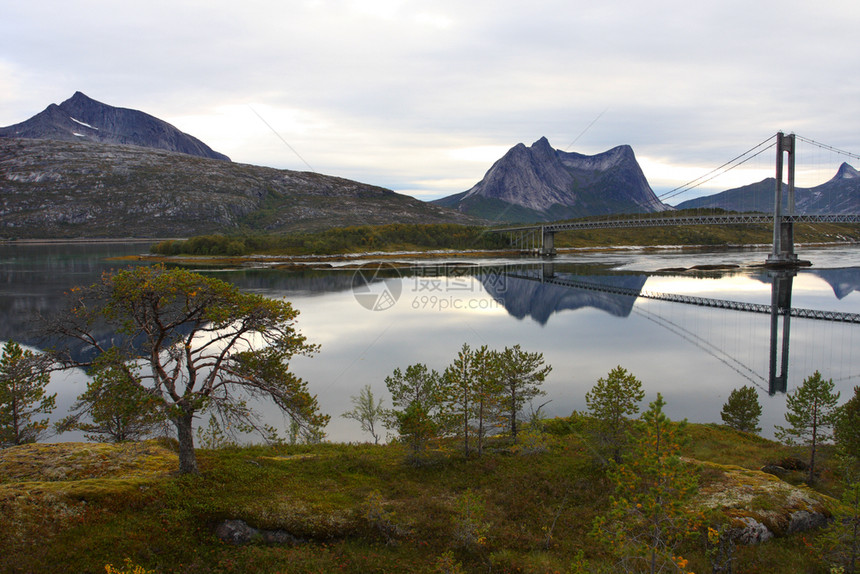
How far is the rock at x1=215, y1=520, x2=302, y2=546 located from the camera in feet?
46.1

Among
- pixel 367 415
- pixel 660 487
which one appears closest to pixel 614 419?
pixel 660 487

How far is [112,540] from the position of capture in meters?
12.8

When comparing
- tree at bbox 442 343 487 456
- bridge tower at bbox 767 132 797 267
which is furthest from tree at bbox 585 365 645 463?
bridge tower at bbox 767 132 797 267

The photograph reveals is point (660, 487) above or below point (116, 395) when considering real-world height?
below

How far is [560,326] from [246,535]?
4573 centimetres

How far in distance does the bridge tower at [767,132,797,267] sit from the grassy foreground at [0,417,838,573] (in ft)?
334

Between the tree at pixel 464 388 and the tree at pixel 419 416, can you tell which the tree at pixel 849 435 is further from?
the tree at pixel 419 416

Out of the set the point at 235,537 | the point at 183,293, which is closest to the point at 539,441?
the point at 235,537

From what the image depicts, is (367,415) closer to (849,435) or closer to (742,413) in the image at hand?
(742,413)

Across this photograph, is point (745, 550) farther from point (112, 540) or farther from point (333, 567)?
point (112, 540)

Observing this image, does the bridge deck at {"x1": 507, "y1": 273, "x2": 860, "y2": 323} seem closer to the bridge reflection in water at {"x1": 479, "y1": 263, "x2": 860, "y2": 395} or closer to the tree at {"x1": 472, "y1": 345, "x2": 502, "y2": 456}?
the bridge reflection in water at {"x1": 479, "y1": 263, "x2": 860, "y2": 395}

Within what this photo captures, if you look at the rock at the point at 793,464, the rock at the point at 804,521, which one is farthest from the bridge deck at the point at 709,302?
the rock at the point at 804,521

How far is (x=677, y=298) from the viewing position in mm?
70188

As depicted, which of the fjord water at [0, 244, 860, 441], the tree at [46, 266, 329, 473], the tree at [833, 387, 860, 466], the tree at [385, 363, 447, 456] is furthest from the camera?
the fjord water at [0, 244, 860, 441]
